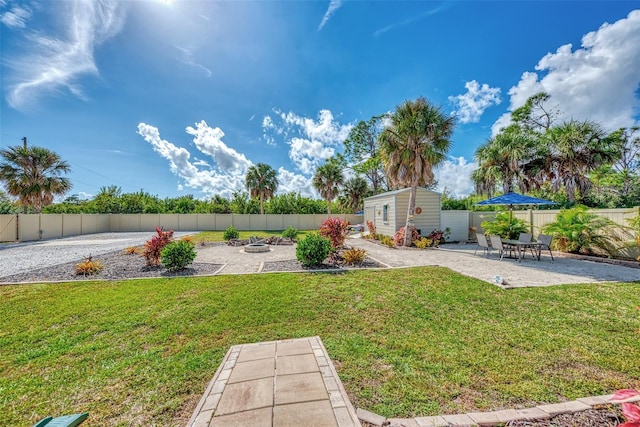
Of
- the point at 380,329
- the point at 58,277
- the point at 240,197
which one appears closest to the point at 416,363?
the point at 380,329

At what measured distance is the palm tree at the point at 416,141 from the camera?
33.6 ft

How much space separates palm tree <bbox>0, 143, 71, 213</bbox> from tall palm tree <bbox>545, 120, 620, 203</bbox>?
2978 centimetres

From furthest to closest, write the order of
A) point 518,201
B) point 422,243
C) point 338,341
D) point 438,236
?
1. point 438,236
2. point 422,243
3. point 518,201
4. point 338,341

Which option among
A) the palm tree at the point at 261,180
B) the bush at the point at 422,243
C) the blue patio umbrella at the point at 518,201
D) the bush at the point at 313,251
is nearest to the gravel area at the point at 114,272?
the bush at the point at 313,251

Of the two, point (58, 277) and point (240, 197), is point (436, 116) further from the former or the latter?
point (240, 197)

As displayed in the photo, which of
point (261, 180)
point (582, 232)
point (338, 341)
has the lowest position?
point (338, 341)

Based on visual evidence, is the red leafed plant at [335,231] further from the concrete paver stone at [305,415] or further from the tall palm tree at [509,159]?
the tall palm tree at [509,159]

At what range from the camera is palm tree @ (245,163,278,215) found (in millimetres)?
24297

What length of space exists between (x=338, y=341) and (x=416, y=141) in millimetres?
9692

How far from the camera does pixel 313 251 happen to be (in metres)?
6.84

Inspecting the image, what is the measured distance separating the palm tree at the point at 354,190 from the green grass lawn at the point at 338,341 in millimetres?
20486

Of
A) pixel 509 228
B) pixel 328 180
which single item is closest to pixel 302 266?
pixel 509 228

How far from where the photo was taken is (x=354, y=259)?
290 inches

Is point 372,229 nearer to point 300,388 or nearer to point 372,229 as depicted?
point 372,229
